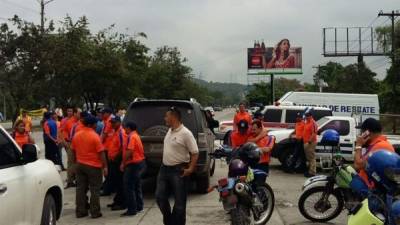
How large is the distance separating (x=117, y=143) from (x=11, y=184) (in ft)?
16.2

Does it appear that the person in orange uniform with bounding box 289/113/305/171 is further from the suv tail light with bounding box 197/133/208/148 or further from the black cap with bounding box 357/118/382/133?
the black cap with bounding box 357/118/382/133

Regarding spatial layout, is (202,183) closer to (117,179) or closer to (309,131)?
(117,179)

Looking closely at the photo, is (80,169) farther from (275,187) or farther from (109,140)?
(275,187)

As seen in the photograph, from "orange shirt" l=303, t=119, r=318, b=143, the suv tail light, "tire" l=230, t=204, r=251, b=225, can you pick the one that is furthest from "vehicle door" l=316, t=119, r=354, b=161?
"tire" l=230, t=204, r=251, b=225

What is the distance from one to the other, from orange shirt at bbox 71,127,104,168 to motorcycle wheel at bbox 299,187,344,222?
10.6 feet

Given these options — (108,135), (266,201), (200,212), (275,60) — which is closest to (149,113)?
(108,135)

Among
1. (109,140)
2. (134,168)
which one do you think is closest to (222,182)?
(134,168)

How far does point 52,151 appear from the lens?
15.7 meters

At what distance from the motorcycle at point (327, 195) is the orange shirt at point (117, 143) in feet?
11.2

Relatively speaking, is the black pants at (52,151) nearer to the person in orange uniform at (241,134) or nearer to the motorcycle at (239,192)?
the person in orange uniform at (241,134)

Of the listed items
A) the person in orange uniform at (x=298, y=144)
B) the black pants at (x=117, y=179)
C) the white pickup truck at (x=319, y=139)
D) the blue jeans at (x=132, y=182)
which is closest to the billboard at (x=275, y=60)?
the white pickup truck at (x=319, y=139)

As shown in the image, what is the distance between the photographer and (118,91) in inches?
1661

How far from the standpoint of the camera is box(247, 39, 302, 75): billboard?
62.4 metres

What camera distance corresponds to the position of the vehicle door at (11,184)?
18.3 feet
